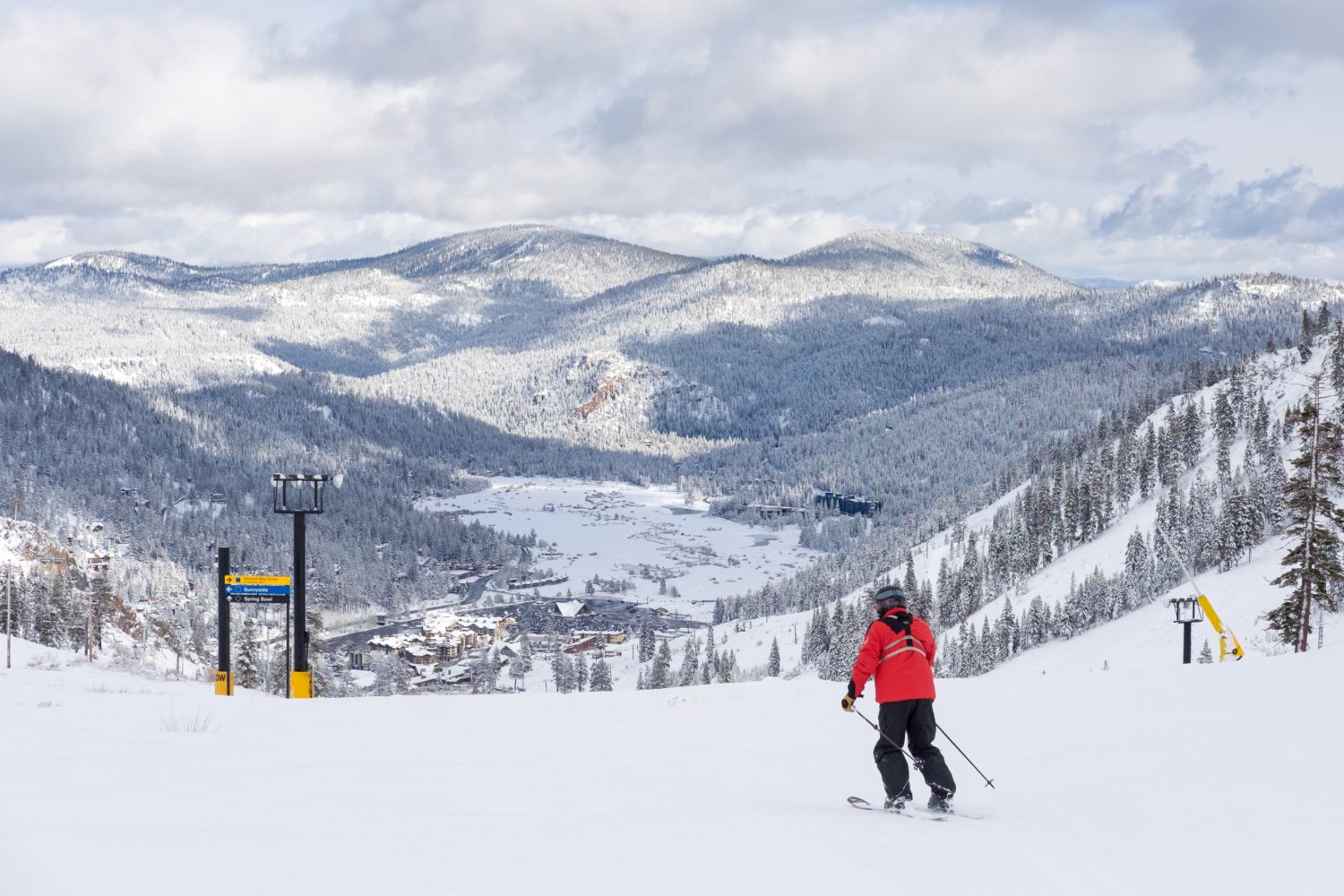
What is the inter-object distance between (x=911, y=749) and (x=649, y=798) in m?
2.48

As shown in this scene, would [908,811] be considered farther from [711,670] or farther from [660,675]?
[660,675]

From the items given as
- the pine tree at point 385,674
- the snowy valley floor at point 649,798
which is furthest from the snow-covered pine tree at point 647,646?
the snowy valley floor at point 649,798

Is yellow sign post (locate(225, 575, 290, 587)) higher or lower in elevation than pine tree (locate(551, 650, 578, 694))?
higher

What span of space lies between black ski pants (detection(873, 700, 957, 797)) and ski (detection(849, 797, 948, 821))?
0.56 ft

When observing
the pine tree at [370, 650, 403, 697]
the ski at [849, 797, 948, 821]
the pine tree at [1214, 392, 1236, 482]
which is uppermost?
the pine tree at [1214, 392, 1236, 482]

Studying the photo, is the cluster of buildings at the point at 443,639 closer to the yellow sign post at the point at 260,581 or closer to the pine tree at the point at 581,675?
the pine tree at the point at 581,675

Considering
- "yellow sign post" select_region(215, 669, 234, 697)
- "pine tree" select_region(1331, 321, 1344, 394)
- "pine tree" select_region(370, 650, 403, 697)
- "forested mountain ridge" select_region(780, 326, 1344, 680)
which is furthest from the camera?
"pine tree" select_region(1331, 321, 1344, 394)

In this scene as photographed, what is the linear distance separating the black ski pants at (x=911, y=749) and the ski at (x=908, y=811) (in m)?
0.17

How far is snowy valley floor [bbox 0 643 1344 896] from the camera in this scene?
654 centimetres

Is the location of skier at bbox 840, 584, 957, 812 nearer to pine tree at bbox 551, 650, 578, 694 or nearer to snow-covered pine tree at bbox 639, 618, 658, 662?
pine tree at bbox 551, 650, 578, 694

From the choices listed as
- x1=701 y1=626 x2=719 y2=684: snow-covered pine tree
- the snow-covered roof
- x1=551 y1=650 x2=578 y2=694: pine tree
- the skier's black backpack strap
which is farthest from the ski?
the snow-covered roof

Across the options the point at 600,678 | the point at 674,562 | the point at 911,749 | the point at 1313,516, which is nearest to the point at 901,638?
the point at 911,749

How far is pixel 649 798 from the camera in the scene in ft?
32.7

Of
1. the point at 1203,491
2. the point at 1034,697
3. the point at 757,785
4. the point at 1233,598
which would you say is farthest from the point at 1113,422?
the point at 757,785
